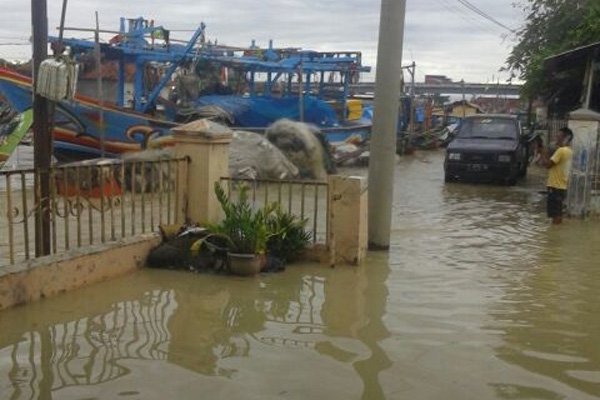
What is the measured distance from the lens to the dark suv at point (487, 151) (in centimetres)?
1722

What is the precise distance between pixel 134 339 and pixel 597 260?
571cm

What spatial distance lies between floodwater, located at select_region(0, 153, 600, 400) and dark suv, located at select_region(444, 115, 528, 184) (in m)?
9.23

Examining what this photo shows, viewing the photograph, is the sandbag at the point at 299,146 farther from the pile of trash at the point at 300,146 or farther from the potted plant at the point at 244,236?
the potted plant at the point at 244,236

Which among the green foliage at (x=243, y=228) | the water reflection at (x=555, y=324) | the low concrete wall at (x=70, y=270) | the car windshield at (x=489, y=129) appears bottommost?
the water reflection at (x=555, y=324)

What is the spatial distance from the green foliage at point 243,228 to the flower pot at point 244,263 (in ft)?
0.24

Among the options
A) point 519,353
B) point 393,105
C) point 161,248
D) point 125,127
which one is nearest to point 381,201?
point 393,105

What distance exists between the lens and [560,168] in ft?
36.0

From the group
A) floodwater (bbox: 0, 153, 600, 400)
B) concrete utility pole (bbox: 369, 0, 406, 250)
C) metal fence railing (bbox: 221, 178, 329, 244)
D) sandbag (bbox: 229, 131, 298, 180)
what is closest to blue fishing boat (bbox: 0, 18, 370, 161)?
sandbag (bbox: 229, 131, 298, 180)

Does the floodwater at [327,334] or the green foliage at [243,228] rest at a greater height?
the green foliage at [243,228]

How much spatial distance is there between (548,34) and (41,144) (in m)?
19.6

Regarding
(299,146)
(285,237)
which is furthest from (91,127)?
(285,237)

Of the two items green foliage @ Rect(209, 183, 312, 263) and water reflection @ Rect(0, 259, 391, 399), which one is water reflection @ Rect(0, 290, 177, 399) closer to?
water reflection @ Rect(0, 259, 391, 399)

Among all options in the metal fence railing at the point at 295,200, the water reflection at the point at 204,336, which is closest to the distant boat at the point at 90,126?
the metal fence railing at the point at 295,200

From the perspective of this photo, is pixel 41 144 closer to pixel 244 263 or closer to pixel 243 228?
pixel 243 228
